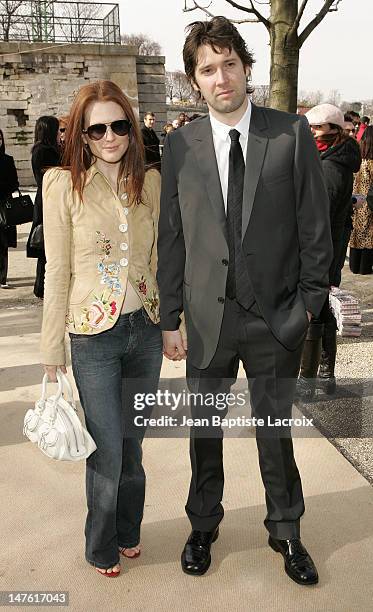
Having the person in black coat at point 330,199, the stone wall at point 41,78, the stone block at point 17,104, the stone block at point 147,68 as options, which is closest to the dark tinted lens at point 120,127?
the person in black coat at point 330,199

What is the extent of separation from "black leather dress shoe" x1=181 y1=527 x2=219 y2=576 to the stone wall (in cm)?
2183

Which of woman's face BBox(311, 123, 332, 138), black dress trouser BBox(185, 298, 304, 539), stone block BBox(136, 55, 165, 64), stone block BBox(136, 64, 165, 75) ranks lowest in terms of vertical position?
black dress trouser BBox(185, 298, 304, 539)

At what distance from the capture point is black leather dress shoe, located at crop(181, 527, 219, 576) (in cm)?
267

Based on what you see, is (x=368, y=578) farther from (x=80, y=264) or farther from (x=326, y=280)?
(x=80, y=264)

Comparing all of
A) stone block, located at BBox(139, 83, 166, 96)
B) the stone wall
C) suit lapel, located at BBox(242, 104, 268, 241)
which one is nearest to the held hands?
suit lapel, located at BBox(242, 104, 268, 241)

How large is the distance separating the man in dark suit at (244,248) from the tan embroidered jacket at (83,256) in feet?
0.64

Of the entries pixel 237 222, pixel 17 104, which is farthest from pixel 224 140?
pixel 17 104

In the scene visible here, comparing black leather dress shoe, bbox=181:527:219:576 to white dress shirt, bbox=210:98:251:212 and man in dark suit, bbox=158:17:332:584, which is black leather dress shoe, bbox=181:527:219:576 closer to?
man in dark suit, bbox=158:17:332:584

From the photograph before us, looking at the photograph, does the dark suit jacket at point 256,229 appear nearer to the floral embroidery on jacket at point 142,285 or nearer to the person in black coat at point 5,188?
the floral embroidery on jacket at point 142,285

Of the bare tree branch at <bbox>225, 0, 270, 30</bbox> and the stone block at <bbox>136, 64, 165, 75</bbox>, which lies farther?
the stone block at <bbox>136, 64, 165, 75</bbox>

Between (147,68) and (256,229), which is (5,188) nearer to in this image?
(256,229)

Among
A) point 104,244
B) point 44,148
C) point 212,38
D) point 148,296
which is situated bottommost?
point 148,296

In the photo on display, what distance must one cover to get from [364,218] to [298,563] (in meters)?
4.96

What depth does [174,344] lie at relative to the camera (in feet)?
8.64
